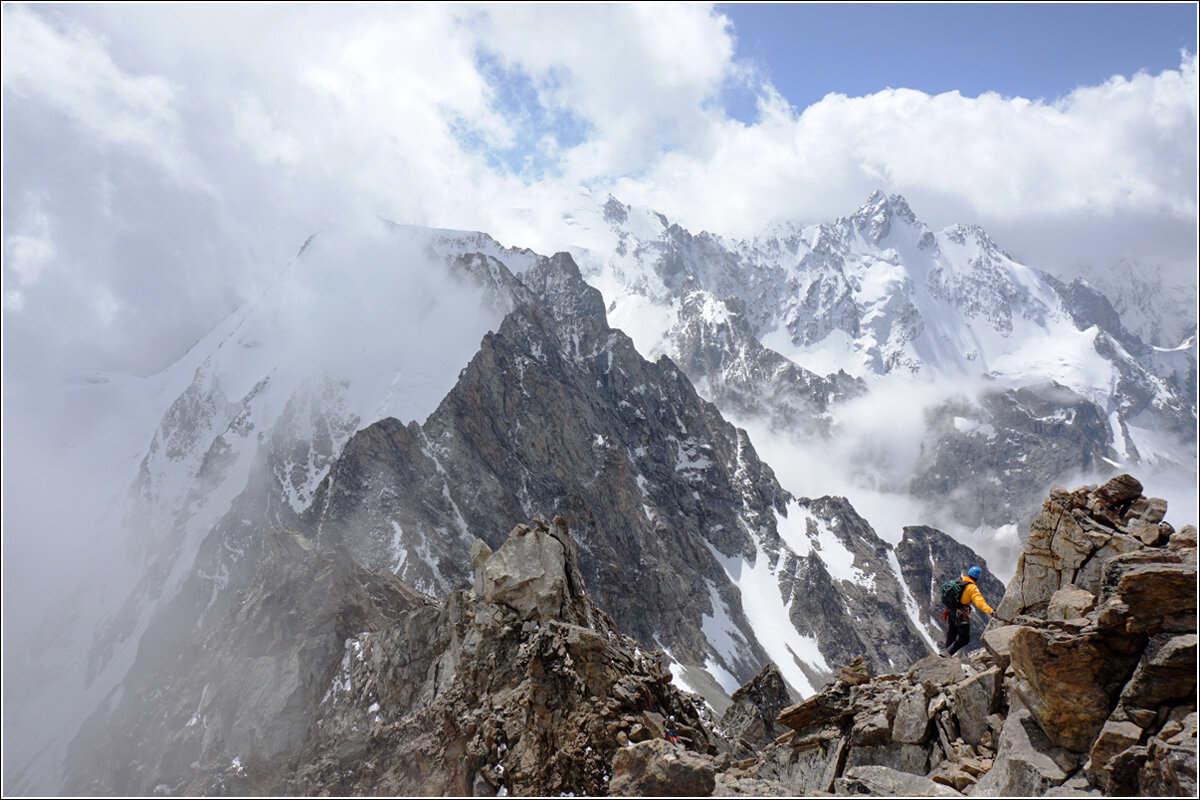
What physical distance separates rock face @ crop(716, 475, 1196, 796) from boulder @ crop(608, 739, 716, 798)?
83cm

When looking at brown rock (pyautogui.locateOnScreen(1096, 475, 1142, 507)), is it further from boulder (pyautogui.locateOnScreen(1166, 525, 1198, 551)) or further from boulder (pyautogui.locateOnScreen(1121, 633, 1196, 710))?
boulder (pyautogui.locateOnScreen(1121, 633, 1196, 710))

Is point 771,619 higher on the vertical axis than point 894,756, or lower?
higher

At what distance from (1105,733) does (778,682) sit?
1075 inches

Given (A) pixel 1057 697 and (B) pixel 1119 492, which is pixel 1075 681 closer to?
(A) pixel 1057 697

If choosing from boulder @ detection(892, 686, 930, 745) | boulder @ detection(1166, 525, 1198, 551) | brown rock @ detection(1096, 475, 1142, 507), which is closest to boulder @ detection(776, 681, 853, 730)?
boulder @ detection(892, 686, 930, 745)

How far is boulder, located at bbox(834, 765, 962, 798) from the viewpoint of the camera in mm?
13750

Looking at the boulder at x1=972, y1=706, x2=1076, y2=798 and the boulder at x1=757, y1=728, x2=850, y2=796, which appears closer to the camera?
the boulder at x1=972, y1=706, x2=1076, y2=798

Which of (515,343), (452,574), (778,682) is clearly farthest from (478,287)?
(778,682)

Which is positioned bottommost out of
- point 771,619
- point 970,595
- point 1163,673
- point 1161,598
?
point 1163,673

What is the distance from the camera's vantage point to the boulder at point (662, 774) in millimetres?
14086

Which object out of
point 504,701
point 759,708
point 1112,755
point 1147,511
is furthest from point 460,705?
point 1147,511

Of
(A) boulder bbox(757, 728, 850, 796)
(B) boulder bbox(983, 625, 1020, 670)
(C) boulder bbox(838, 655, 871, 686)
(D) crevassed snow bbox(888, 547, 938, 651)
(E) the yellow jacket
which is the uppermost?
(D) crevassed snow bbox(888, 547, 938, 651)

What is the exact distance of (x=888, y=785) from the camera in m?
14.4

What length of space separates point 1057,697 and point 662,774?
8548 millimetres
